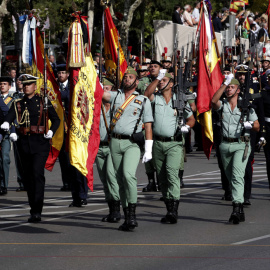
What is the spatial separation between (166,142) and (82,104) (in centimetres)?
130

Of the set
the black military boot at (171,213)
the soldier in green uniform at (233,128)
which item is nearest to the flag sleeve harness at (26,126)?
the black military boot at (171,213)

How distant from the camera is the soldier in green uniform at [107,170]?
12.0 meters

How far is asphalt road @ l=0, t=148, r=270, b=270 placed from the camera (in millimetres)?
9195

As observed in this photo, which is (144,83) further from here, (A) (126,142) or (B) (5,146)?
(A) (126,142)

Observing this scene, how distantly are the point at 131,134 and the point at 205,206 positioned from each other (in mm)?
2794

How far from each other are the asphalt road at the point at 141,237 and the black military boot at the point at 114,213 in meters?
0.21

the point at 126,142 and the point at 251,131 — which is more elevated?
the point at 126,142

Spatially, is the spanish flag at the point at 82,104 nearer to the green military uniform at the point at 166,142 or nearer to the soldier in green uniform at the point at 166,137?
the soldier in green uniform at the point at 166,137

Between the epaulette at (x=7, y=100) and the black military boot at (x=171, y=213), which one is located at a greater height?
the epaulette at (x=7, y=100)

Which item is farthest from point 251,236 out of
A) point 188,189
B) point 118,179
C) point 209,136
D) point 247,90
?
point 188,189

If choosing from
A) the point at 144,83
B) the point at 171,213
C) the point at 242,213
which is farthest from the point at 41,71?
the point at 242,213

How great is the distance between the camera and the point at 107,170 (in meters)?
12.0

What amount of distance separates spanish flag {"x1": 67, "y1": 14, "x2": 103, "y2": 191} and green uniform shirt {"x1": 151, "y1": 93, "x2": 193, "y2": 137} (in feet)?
2.83

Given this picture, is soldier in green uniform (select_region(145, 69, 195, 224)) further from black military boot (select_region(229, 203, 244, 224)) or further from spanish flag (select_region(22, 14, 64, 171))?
spanish flag (select_region(22, 14, 64, 171))
